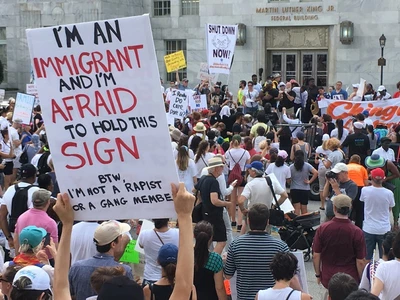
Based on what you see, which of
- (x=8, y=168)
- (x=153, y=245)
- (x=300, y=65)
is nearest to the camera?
(x=153, y=245)

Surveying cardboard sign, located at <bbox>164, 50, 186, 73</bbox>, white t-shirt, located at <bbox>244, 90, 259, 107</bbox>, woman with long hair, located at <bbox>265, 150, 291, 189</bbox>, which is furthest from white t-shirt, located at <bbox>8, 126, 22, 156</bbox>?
white t-shirt, located at <bbox>244, 90, 259, 107</bbox>

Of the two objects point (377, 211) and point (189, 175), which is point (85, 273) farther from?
→ point (189, 175)

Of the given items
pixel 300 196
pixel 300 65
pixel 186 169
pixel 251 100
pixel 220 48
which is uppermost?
pixel 220 48

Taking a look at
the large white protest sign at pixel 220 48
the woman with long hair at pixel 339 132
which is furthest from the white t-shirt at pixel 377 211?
the large white protest sign at pixel 220 48

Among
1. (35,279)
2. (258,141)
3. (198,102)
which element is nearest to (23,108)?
(198,102)

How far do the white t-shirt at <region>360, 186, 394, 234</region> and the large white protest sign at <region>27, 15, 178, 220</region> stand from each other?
547cm

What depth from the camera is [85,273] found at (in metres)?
5.51

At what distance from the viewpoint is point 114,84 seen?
4.19 metres

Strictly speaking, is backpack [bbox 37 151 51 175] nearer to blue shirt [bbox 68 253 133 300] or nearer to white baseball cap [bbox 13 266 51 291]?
blue shirt [bbox 68 253 133 300]

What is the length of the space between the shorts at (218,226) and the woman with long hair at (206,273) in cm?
332

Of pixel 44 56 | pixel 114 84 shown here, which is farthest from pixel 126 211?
pixel 44 56

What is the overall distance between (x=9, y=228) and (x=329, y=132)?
35.8 feet

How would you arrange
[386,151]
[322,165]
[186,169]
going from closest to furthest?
[186,169], [386,151], [322,165]

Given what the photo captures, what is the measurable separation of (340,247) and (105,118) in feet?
12.1
